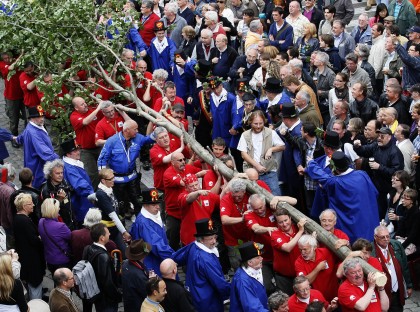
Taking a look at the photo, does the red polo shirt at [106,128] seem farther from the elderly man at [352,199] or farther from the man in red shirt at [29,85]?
the elderly man at [352,199]

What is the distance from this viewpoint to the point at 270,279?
41.8ft

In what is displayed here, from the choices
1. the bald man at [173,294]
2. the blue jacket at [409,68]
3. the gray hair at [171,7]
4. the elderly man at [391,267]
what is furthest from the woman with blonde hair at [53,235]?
the gray hair at [171,7]

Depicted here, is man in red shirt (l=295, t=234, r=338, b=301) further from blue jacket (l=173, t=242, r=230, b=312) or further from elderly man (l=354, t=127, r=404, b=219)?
elderly man (l=354, t=127, r=404, b=219)

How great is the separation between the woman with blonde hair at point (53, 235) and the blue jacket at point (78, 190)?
1302 millimetres

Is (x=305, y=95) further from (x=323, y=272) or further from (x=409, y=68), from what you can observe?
(x=323, y=272)

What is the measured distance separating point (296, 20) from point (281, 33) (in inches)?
20.2

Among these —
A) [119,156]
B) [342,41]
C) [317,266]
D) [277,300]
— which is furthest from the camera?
[342,41]

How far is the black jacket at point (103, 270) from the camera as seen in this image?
12023 mm

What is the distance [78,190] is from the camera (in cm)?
1433

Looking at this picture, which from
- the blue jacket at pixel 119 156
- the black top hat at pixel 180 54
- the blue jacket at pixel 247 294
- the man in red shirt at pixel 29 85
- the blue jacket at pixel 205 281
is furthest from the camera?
the black top hat at pixel 180 54

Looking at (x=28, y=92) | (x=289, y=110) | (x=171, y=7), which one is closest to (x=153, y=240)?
(x=289, y=110)

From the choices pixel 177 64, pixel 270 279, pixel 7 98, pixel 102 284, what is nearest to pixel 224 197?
pixel 270 279

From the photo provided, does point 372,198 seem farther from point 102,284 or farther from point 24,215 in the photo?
point 24,215

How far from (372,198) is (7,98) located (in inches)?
374
